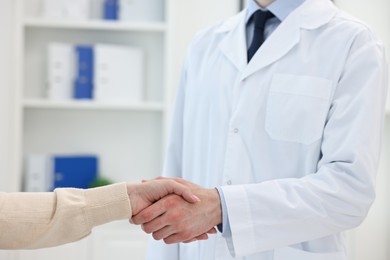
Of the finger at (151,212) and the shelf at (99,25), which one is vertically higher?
the shelf at (99,25)

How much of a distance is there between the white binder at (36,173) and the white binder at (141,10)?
2.76 ft

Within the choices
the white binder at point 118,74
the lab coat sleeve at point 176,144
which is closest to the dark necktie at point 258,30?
the lab coat sleeve at point 176,144

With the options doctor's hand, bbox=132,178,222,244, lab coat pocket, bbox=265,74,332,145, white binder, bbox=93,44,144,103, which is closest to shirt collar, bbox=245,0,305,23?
lab coat pocket, bbox=265,74,332,145

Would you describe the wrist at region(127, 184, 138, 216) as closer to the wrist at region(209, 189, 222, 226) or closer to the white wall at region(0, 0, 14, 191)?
the wrist at region(209, 189, 222, 226)

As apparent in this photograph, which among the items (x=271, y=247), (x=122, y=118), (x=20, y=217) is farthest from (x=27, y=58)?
(x=271, y=247)

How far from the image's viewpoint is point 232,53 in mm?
1629

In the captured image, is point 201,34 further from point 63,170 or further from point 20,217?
point 63,170

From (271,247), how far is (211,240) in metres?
0.23

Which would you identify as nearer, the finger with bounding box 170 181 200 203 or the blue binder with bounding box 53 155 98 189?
the finger with bounding box 170 181 200 203

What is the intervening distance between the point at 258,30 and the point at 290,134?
34 cm

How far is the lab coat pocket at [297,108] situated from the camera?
56.2 inches

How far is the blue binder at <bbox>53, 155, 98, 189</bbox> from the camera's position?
2965 millimetres

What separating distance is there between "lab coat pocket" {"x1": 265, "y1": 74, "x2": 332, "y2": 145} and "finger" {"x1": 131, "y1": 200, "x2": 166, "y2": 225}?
329 mm

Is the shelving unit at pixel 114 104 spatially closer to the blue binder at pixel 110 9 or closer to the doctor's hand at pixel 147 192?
the blue binder at pixel 110 9
